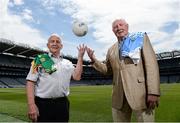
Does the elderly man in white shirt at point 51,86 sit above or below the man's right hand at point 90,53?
below

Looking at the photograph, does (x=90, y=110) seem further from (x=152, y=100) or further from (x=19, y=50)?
(x=19, y=50)

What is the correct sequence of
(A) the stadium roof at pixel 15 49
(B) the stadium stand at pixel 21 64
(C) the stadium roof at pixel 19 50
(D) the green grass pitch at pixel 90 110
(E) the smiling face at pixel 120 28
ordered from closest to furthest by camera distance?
(E) the smiling face at pixel 120 28 → (D) the green grass pitch at pixel 90 110 → (A) the stadium roof at pixel 15 49 → (C) the stadium roof at pixel 19 50 → (B) the stadium stand at pixel 21 64

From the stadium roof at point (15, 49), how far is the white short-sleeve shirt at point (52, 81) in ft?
268

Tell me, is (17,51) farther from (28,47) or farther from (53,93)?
(53,93)

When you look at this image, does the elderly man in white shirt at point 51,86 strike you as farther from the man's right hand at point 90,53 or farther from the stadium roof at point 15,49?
the stadium roof at point 15,49

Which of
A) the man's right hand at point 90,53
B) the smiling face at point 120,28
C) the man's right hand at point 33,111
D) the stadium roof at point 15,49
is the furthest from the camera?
the stadium roof at point 15,49

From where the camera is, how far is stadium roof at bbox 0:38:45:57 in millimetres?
86338

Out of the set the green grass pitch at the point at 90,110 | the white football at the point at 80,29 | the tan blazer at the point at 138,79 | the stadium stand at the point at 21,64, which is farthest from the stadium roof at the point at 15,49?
the tan blazer at the point at 138,79

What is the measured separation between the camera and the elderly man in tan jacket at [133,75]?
16.0 feet

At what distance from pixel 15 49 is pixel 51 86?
91.3 m

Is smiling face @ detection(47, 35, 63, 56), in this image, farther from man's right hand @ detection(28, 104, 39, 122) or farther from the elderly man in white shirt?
man's right hand @ detection(28, 104, 39, 122)

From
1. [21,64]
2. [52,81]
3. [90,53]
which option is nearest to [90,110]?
[90,53]

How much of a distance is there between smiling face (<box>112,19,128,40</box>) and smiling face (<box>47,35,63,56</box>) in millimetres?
837

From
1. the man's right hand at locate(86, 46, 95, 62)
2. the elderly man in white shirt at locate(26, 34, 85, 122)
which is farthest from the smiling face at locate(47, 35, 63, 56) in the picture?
the man's right hand at locate(86, 46, 95, 62)
